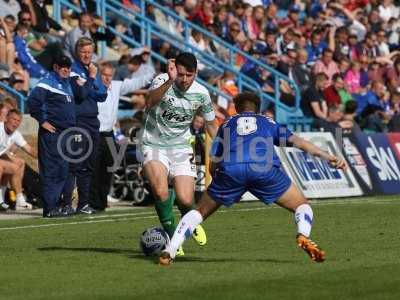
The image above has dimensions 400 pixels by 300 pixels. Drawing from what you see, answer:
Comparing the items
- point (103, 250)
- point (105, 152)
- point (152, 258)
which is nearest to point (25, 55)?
point (105, 152)

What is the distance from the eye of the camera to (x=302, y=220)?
39.8 ft

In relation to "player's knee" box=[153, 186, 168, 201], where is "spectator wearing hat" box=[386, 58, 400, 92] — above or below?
above

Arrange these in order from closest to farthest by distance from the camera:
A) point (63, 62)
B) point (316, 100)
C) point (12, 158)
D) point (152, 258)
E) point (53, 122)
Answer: point (152, 258) → point (63, 62) → point (53, 122) → point (12, 158) → point (316, 100)

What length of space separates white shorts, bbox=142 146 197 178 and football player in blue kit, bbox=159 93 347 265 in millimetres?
865

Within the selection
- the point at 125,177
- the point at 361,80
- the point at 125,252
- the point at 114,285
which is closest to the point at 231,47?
the point at 361,80

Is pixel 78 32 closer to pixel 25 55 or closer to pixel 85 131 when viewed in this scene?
pixel 25 55

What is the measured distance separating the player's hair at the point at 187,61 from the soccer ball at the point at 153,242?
1.74 m

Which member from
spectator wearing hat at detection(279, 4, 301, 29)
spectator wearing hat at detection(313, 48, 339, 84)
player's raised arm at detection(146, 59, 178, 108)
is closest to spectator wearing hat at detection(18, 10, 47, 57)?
spectator wearing hat at detection(313, 48, 339, 84)

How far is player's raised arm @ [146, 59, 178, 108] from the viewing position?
12.3 m

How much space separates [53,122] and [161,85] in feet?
20.1

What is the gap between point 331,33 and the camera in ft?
102

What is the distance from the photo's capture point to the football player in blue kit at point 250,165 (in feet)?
40.1

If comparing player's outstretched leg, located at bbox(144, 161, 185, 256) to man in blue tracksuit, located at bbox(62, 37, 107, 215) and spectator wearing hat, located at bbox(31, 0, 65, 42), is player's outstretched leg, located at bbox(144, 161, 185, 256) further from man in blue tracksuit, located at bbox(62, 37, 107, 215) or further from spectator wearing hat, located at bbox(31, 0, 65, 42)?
spectator wearing hat, located at bbox(31, 0, 65, 42)

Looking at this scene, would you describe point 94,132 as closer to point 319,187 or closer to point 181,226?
point 319,187
